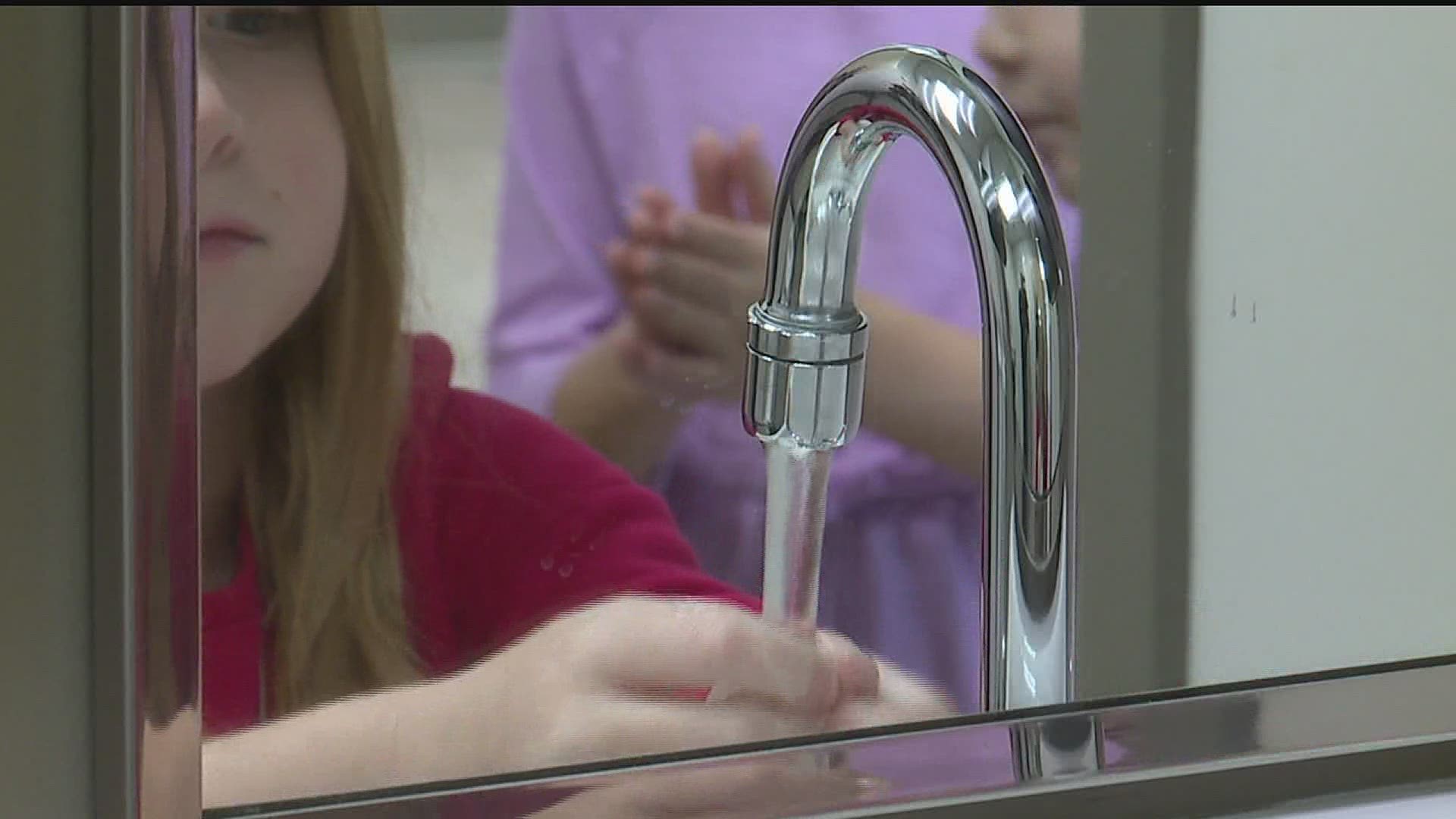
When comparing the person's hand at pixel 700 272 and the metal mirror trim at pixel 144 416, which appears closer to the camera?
the metal mirror trim at pixel 144 416

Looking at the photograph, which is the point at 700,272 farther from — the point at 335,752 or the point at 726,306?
the point at 335,752

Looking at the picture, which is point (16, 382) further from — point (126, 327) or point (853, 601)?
point (853, 601)

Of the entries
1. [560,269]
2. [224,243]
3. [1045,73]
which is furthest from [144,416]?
[1045,73]

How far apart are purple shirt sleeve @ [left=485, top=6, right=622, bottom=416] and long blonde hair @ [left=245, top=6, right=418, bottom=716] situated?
0.10 ft

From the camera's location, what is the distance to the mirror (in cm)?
36

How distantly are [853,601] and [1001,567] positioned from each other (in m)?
0.04

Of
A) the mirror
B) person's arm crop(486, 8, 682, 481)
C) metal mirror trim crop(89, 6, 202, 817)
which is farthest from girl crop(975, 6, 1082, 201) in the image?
metal mirror trim crop(89, 6, 202, 817)

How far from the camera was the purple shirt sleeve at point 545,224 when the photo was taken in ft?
1.32

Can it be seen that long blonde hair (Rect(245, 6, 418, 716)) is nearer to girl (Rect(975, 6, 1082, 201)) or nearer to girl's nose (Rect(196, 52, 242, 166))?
girl's nose (Rect(196, 52, 242, 166))

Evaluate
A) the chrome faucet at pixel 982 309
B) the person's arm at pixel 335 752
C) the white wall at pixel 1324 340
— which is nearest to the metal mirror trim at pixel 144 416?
the person's arm at pixel 335 752

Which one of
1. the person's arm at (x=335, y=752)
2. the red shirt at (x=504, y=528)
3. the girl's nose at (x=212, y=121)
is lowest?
the person's arm at (x=335, y=752)

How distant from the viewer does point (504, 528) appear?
385mm

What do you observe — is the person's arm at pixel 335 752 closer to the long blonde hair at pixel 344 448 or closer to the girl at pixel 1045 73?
the long blonde hair at pixel 344 448

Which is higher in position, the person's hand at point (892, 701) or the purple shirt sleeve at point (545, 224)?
the purple shirt sleeve at point (545, 224)
